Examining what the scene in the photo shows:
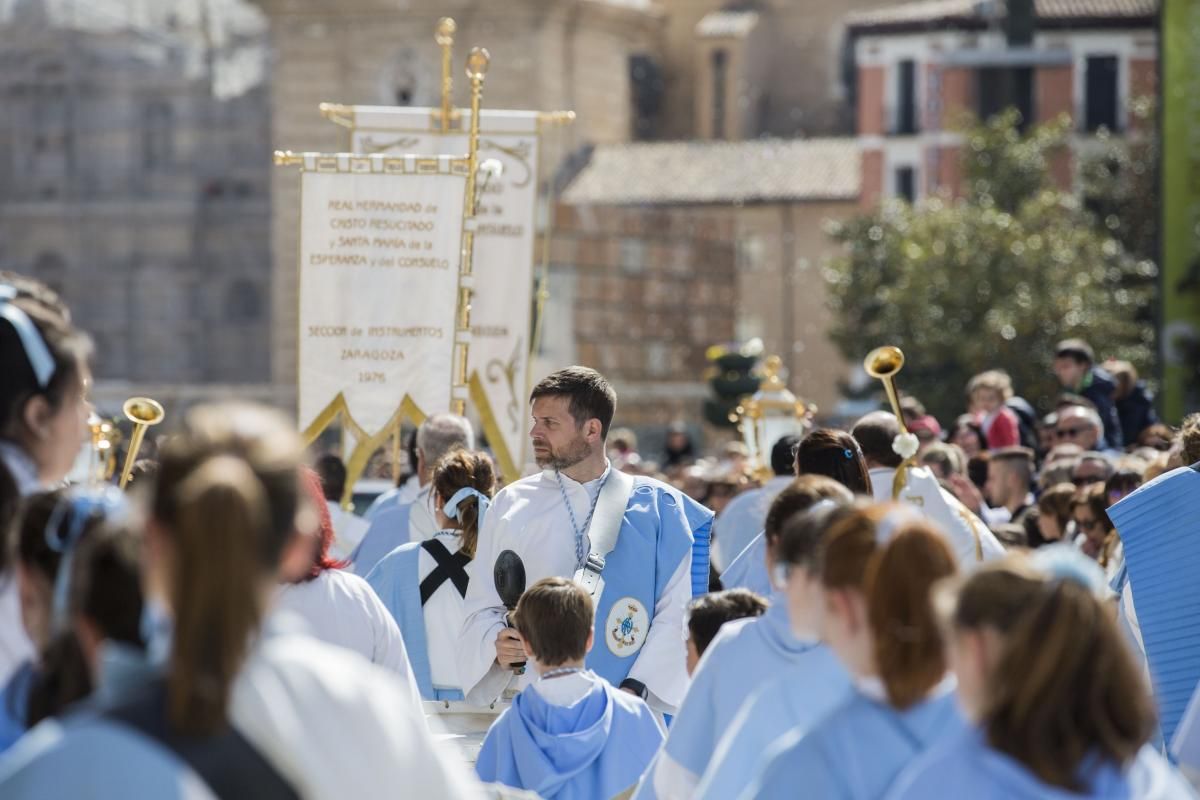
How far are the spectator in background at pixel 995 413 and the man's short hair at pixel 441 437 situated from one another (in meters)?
5.22

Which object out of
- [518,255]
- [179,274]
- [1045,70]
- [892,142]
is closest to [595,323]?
[892,142]

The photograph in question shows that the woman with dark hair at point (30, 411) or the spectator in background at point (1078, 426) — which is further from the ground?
the woman with dark hair at point (30, 411)

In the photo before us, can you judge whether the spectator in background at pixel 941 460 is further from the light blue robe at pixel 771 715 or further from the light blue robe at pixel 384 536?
the light blue robe at pixel 771 715

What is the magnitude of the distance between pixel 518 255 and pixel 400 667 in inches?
325

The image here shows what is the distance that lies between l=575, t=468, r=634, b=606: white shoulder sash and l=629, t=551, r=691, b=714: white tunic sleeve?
22 centimetres

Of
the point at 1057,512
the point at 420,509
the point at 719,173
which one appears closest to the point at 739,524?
the point at 1057,512

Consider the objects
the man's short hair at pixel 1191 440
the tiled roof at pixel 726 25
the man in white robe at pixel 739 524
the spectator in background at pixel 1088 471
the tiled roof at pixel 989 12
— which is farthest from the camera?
the tiled roof at pixel 726 25

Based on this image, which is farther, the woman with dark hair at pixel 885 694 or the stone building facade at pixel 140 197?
the stone building facade at pixel 140 197

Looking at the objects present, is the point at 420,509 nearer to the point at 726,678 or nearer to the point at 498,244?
the point at 726,678

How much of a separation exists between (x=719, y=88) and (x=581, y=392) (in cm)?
5735

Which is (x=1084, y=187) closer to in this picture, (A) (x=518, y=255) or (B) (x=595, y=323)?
(B) (x=595, y=323)

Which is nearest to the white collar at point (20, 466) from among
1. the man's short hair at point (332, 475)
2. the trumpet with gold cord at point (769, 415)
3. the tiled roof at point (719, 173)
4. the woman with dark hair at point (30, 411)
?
the woman with dark hair at point (30, 411)

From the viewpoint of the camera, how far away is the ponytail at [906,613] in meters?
3.66

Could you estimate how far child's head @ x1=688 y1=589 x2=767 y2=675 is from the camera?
17.0ft
